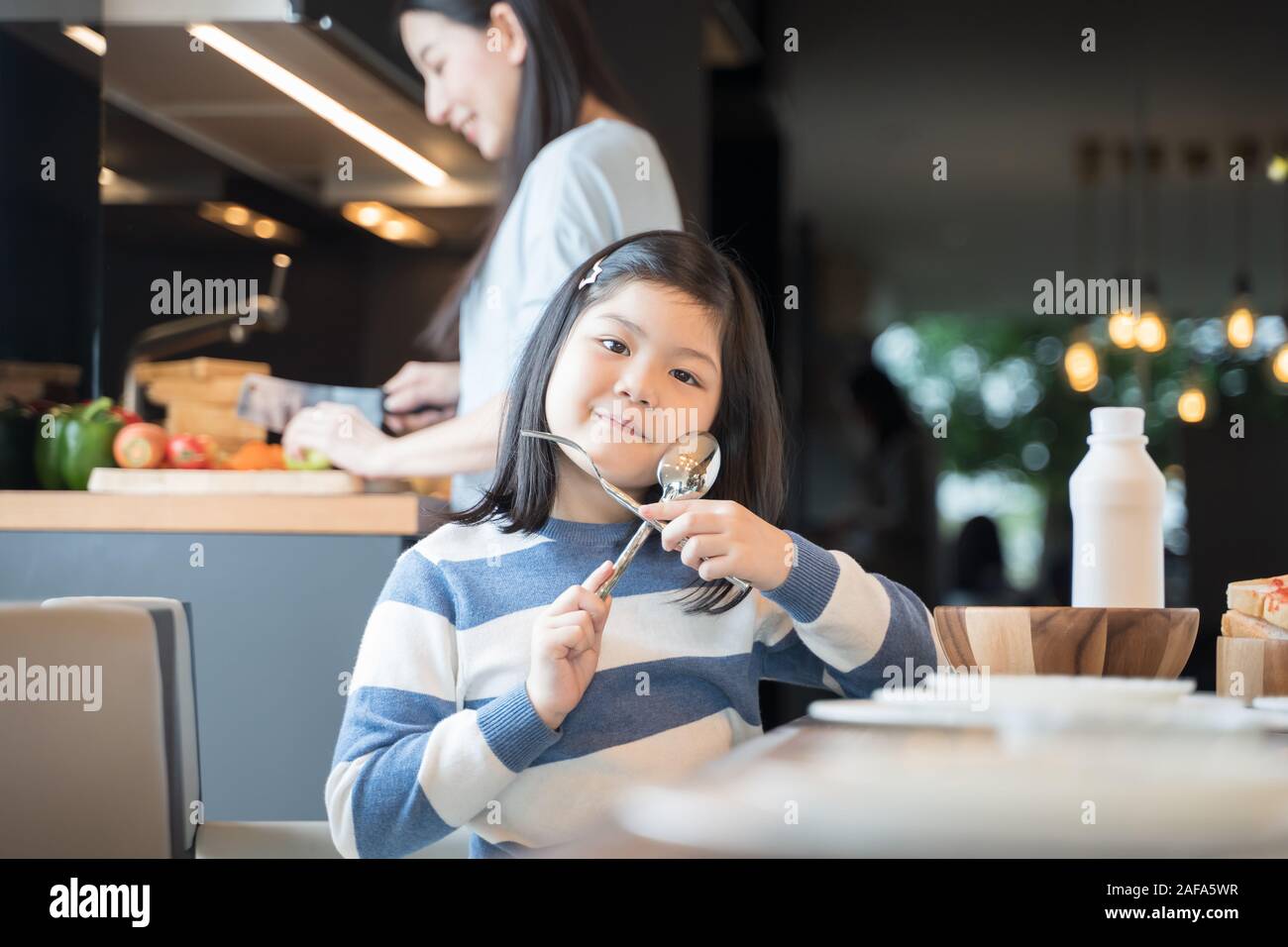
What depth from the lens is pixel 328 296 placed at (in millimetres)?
3359

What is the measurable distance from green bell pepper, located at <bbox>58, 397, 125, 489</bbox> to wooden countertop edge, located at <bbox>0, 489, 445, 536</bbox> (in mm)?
140

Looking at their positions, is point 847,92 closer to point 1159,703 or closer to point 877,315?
point 877,315

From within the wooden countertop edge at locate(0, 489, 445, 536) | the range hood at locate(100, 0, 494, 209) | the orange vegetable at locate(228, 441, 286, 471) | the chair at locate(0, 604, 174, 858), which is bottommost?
the chair at locate(0, 604, 174, 858)

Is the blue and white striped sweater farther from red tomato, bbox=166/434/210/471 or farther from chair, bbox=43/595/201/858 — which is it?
red tomato, bbox=166/434/210/471

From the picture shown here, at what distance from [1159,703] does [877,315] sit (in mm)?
5837

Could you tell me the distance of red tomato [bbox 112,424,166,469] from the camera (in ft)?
6.28

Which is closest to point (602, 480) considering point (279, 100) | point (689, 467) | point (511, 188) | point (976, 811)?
point (689, 467)

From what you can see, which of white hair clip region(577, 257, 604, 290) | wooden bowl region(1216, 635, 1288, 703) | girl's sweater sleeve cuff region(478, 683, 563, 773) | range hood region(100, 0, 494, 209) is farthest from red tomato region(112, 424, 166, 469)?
wooden bowl region(1216, 635, 1288, 703)

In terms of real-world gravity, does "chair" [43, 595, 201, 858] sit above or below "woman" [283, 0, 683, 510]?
below

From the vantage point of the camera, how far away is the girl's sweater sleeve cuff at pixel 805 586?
938 millimetres

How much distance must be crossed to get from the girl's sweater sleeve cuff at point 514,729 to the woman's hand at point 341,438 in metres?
0.93

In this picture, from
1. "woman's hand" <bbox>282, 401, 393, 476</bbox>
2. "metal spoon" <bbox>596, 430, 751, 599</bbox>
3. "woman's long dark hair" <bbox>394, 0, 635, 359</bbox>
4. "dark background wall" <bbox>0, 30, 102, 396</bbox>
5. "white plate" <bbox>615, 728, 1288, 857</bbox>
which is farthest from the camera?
"dark background wall" <bbox>0, 30, 102, 396</bbox>

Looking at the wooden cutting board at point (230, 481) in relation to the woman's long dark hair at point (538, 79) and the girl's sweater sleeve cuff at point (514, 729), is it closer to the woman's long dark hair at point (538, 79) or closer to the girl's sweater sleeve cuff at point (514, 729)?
the woman's long dark hair at point (538, 79)
